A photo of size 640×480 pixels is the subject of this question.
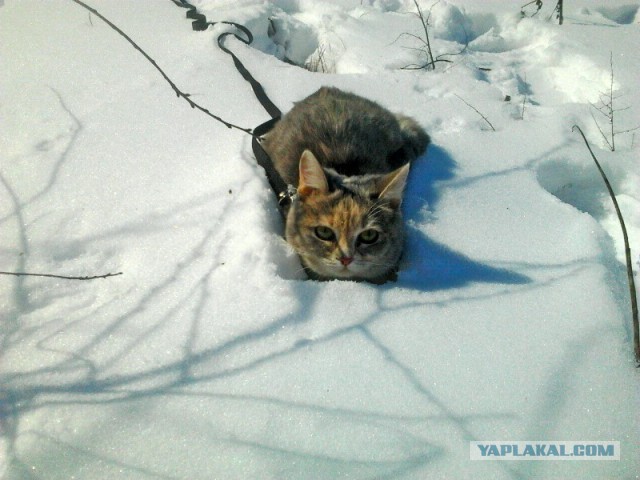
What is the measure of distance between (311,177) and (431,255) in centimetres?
69

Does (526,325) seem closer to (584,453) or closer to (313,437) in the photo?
(584,453)

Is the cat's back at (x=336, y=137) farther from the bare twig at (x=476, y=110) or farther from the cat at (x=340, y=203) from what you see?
the bare twig at (x=476, y=110)

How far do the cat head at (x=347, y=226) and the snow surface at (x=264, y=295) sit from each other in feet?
0.42

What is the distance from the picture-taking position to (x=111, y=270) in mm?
1693

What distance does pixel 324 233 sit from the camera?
2.05 meters

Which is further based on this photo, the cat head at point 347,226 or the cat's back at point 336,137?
the cat's back at point 336,137

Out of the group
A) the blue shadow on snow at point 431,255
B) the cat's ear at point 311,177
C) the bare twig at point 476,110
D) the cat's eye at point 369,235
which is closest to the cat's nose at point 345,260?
the cat's eye at point 369,235

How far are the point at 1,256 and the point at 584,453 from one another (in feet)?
7.13

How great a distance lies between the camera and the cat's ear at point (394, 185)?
1909mm

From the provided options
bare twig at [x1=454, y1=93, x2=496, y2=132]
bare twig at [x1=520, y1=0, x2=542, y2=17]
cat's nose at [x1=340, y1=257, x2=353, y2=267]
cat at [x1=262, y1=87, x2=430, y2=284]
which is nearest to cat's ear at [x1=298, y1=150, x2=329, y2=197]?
cat at [x1=262, y1=87, x2=430, y2=284]

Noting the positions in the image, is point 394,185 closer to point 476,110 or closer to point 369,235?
point 369,235

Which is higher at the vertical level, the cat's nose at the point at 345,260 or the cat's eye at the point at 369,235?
the cat's eye at the point at 369,235

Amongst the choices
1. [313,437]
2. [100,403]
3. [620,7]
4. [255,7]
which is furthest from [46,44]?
[620,7]

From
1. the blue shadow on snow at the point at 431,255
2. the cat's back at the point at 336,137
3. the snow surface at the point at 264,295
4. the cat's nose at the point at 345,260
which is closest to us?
the snow surface at the point at 264,295
